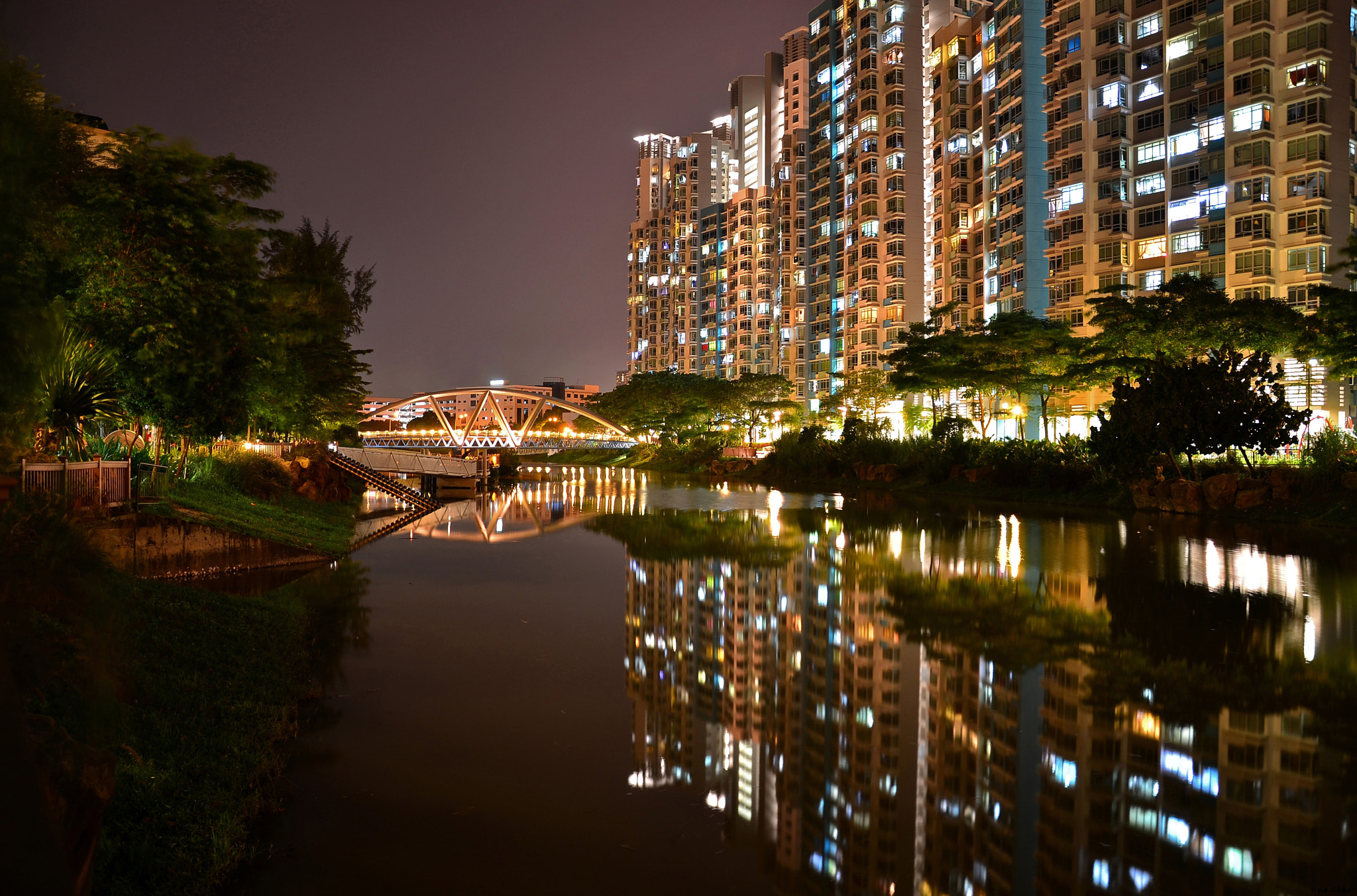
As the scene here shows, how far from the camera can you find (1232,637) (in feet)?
37.7

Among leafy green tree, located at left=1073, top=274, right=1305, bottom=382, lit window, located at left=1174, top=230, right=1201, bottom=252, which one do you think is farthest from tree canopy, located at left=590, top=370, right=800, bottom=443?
leafy green tree, located at left=1073, top=274, right=1305, bottom=382

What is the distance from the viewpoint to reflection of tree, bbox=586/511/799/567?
2011 cm

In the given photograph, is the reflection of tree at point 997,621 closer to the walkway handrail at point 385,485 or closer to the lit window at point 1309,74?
the walkway handrail at point 385,485

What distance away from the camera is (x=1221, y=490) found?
29.4 m

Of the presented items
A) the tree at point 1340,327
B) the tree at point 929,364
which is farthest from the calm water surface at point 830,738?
the tree at point 929,364

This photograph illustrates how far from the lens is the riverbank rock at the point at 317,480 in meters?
31.4

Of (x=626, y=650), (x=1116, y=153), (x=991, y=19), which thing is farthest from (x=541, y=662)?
(x=991, y=19)

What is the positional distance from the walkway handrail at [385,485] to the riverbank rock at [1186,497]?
28612 millimetres

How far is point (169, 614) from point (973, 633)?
10012 millimetres

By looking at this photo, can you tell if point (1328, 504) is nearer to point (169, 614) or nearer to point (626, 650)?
point (626, 650)

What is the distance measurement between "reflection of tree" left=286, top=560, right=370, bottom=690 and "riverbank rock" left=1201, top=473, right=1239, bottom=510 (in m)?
27.2

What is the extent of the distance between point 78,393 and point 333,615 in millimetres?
7421

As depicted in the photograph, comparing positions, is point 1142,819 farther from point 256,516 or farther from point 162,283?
point 256,516

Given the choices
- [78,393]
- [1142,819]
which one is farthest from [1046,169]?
[1142,819]
